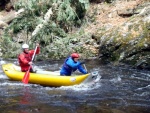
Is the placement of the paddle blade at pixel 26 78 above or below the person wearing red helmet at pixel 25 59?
below

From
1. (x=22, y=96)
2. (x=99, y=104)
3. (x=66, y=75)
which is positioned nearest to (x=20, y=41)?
(x=66, y=75)

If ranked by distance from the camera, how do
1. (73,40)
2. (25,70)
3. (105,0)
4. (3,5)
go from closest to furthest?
1. (25,70)
2. (73,40)
3. (105,0)
4. (3,5)

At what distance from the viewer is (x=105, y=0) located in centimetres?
1641

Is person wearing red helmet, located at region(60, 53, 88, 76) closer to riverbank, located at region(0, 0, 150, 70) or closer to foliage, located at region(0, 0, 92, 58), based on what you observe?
riverbank, located at region(0, 0, 150, 70)

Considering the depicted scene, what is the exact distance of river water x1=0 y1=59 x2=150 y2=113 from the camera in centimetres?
672

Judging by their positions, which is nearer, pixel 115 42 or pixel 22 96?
pixel 22 96

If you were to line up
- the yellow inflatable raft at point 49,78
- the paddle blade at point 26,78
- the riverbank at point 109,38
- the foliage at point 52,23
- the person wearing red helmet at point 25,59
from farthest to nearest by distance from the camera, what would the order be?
the foliage at point 52,23 < the riverbank at point 109,38 < the person wearing red helmet at point 25,59 < the paddle blade at point 26,78 < the yellow inflatable raft at point 49,78

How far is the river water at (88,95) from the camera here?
6.72 metres

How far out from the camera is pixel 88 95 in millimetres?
7855

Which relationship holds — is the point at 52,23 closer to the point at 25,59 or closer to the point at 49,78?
the point at 25,59

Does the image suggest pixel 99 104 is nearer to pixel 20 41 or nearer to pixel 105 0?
pixel 20 41

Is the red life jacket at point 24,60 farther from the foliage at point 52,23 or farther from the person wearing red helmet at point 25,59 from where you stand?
the foliage at point 52,23

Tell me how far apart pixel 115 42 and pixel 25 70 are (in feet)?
12.9

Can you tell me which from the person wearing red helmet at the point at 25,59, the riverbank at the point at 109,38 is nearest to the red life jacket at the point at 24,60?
the person wearing red helmet at the point at 25,59
